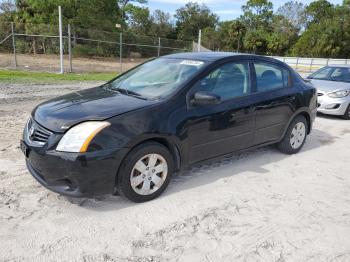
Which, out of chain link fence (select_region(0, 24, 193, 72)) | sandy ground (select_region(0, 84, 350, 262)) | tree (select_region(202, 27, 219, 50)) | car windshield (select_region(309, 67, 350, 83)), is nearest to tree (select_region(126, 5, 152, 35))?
tree (select_region(202, 27, 219, 50))

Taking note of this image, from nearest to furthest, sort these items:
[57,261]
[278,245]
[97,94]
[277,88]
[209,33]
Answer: [57,261] → [278,245] → [97,94] → [277,88] → [209,33]

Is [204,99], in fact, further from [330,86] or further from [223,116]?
[330,86]

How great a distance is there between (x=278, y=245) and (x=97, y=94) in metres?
2.70

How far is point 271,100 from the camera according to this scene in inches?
198

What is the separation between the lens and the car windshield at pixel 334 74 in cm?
968

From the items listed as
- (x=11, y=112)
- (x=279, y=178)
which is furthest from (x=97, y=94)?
(x=11, y=112)

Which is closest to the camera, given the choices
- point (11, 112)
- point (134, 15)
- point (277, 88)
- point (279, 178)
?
point (279, 178)

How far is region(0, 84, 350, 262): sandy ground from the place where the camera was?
9.87 feet

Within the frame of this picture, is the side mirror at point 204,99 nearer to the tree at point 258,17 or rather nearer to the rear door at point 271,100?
the rear door at point 271,100

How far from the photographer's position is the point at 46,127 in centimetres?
350

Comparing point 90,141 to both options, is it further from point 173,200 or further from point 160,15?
point 160,15

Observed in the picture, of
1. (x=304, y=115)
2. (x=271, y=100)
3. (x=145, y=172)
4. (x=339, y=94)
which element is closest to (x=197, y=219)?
(x=145, y=172)

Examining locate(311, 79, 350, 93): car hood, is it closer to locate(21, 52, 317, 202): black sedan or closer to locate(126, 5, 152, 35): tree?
locate(21, 52, 317, 202): black sedan

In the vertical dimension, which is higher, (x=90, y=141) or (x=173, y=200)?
(x=90, y=141)
